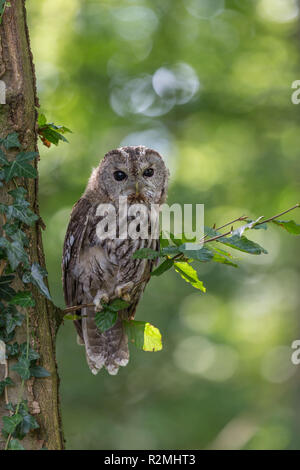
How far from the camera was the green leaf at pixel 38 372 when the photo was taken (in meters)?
1.77

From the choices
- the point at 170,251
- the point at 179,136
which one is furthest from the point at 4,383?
the point at 179,136

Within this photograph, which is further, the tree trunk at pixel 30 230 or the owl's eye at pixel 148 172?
the owl's eye at pixel 148 172

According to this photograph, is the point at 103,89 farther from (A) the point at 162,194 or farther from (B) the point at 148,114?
(A) the point at 162,194

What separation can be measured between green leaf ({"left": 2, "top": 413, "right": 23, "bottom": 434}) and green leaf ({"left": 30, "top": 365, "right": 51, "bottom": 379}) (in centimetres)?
14

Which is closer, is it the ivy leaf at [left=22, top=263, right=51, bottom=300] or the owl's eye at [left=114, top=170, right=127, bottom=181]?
the ivy leaf at [left=22, top=263, right=51, bottom=300]

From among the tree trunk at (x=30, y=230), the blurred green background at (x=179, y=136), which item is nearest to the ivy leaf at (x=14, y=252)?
the tree trunk at (x=30, y=230)

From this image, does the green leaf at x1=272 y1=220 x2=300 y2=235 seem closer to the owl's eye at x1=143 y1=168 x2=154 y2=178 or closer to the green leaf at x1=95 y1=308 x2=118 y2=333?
the green leaf at x1=95 y1=308 x2=118 y2=333

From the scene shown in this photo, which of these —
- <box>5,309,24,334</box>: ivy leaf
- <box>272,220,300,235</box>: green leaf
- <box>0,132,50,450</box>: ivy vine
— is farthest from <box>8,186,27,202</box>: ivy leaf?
<box>272,220,300,235</box>: green leaf

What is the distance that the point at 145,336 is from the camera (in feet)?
7.09

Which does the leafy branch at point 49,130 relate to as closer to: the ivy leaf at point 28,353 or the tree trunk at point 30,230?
the tree trunk at point 30,230

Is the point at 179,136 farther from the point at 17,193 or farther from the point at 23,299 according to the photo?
the point at 23,299

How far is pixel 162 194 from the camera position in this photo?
9.96 ft

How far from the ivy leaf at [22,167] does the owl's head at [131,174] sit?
3.32 ft

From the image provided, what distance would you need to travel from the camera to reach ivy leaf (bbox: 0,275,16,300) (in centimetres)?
177
